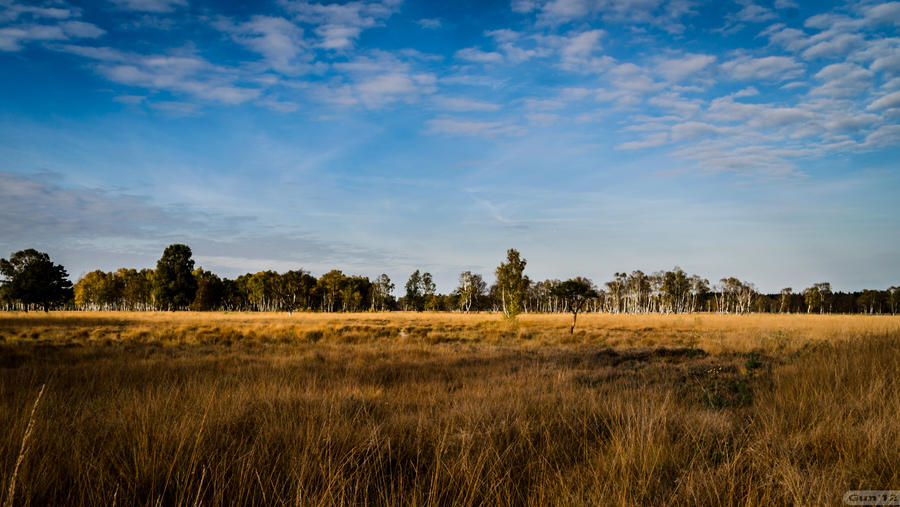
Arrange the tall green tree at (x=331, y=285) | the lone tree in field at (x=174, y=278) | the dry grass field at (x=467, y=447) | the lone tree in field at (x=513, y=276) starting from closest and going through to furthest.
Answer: the dry grass field at (x=467, y=447)
the lone tree in field at (x=513, y=276)
the lone tree in field at (x=174, y=278)
the tall green tree at (x=331, y=285)

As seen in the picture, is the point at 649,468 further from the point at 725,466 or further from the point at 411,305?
the point at 411,305

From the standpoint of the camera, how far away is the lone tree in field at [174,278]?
63.6m

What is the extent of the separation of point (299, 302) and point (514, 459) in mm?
99301

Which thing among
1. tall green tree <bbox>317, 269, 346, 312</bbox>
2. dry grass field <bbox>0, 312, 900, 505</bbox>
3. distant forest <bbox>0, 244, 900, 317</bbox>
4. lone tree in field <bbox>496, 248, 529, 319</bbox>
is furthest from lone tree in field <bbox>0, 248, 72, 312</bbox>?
dry grass field <bbox>0, 312, 900, 505</bbox>

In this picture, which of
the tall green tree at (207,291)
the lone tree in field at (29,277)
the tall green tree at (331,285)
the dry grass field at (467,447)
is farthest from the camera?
the tall green tree at (331,285)

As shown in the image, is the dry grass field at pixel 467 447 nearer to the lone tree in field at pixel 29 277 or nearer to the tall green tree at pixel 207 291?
the lone tree in field at pixel 29 277

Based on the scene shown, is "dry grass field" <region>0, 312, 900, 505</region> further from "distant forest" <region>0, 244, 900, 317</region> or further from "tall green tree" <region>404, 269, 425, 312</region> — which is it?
"tall green tree" <region>404, 269, 425, 312</region>

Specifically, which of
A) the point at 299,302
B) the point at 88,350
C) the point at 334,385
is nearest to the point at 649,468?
the point at 334,385

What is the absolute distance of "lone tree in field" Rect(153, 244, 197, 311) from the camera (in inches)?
2504

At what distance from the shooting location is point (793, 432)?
388cm

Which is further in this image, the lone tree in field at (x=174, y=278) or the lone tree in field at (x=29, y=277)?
the lone tree in field at (x=174, y=278)

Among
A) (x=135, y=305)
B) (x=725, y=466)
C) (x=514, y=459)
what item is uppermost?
(x=725, y=466)

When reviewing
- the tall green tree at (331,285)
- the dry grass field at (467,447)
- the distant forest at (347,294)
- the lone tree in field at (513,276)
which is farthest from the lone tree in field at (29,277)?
the dry grass field at (467,447)

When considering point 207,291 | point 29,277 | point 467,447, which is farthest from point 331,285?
point 467,447
